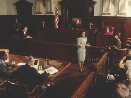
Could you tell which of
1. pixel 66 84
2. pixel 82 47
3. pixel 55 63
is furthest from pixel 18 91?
pixel 82 47

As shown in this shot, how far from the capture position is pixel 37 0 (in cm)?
1360

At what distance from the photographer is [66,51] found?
329 inches

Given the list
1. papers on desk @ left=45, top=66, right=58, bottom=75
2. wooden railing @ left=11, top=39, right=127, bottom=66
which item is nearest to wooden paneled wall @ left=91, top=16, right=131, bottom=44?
wooden railing @ left=11, top=39, right=127, bottom=66

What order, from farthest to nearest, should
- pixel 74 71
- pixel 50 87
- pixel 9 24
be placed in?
1. pixel 9 24
2. pixel 74 71
3. pixel 50 87

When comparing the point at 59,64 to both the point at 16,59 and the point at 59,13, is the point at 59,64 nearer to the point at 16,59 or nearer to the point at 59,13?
the point at 16,59

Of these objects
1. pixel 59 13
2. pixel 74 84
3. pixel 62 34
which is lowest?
pixel 74 84

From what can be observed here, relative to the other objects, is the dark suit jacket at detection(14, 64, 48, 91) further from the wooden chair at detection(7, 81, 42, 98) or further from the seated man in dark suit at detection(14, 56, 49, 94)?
the wooden chair at detection(7, 81, 42, 98)

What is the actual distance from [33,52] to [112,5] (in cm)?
559

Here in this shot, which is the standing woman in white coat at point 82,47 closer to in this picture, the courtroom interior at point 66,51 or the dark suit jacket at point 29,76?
the courtroom interior at point 66,51

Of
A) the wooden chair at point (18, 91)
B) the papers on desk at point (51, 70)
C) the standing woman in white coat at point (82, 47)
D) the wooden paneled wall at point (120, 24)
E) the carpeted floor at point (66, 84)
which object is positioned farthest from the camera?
the wooden paneled wall at point (120, 24)

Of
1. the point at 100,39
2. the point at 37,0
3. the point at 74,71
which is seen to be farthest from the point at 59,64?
the point at 37,0

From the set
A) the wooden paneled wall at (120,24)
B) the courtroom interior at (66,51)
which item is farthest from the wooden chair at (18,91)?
the wooden paneled wall at (120,24)

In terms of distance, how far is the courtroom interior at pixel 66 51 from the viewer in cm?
434

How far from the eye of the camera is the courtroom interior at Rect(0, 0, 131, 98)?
4.34 m
